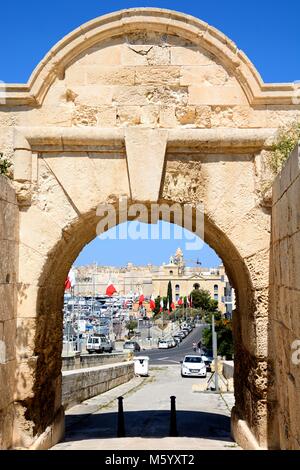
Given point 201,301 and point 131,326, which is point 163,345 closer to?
point 131,326

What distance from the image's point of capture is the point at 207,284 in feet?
310

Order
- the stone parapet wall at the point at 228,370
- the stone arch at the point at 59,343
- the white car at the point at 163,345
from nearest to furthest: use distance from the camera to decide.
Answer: the stone arch at the point at 59,343
the stone parapet wall at the point at 228,370
the white car at the point at 163,345

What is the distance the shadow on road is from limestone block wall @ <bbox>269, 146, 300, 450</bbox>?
6.41ft

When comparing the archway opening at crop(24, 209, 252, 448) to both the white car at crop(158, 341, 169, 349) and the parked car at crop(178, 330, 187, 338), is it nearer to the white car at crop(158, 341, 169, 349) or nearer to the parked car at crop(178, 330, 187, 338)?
the white car at crop(158, 341, 169, 349)

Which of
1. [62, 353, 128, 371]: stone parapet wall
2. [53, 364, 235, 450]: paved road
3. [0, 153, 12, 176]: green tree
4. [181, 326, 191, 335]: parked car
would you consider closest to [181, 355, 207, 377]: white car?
[62, 353, 128, 371]: stone parapet wall

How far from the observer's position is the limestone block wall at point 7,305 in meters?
5.12

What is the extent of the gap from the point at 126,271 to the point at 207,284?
41.3 m

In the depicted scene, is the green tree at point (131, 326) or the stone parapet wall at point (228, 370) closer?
the stone parapet wall at point (228, 370)

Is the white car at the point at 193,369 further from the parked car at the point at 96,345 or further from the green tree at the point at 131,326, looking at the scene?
the green tree at the point at 131,326

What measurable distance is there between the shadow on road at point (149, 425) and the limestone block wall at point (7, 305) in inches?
77.5

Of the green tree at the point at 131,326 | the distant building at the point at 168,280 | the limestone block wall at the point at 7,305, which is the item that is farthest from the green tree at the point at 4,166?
the distant building at the point at 168,280

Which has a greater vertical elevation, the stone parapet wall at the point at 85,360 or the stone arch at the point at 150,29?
the stone arch at the point at 150,29

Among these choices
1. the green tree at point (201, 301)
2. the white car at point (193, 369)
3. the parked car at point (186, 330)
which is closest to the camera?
the white car at point (193, 369)
